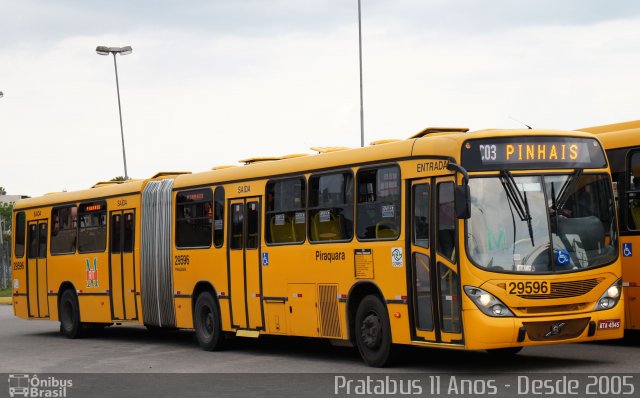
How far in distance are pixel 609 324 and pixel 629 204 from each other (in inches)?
116

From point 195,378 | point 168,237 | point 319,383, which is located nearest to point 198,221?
point 168,237

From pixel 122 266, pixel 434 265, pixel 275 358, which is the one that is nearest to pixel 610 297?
pixel 434 265

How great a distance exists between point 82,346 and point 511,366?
33.9 feet

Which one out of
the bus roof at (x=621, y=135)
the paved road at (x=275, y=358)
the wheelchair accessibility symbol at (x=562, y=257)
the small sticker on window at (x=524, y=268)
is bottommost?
the paved road at (x=275, y=358)

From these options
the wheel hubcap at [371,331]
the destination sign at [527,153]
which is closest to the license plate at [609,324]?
the destination sign at [527,153]

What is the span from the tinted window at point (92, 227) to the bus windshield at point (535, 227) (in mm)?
11619

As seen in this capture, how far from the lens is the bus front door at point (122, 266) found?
74.9 ft

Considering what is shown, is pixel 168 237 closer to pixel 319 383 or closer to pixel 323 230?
pixel 323 230

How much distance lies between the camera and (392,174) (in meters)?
15.4

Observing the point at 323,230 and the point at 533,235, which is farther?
the point at 323,230

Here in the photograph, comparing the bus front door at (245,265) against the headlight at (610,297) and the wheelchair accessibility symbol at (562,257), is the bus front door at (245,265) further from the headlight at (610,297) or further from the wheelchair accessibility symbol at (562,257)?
the headlight at (610,297)

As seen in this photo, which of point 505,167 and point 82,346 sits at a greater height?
point 505,167

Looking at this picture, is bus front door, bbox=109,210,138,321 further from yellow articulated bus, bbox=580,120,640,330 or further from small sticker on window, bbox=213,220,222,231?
yellow articulated bus, bbox=580,120,640,330

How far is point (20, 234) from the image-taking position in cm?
2773
